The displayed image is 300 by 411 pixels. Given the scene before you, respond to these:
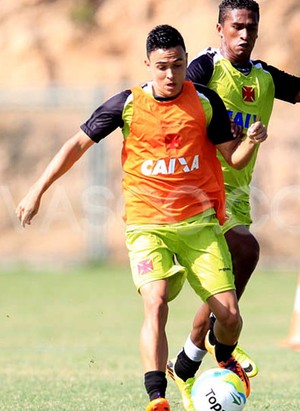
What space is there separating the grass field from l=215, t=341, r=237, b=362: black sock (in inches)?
13.7

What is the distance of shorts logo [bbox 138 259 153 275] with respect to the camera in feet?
22.1

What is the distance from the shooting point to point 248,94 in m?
8.02

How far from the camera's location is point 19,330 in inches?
531

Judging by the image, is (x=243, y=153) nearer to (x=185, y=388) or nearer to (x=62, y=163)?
(x=62, y=163)

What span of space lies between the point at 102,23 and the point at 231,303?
22525 mm

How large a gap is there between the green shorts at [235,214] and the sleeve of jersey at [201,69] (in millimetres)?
868

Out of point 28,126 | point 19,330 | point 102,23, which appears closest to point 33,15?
point 102,23

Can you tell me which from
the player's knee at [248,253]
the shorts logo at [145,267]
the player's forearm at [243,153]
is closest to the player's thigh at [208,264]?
the shorts logo at [145,267]

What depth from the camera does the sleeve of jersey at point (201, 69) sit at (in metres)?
7.81

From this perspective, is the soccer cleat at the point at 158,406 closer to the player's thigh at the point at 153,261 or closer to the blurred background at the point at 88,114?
the player's thigh at the point at 153,261

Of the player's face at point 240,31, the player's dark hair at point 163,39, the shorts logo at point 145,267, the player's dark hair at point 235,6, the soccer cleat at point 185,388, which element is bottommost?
the soccer cleat at point 185,388

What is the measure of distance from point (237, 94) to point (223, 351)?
1751 millimetres

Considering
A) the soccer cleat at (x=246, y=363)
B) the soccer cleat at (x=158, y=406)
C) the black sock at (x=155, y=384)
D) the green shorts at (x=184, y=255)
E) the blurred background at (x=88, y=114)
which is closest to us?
the soccer cleat at (x=158, y=406)

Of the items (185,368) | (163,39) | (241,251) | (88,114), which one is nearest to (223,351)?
(185,368)
